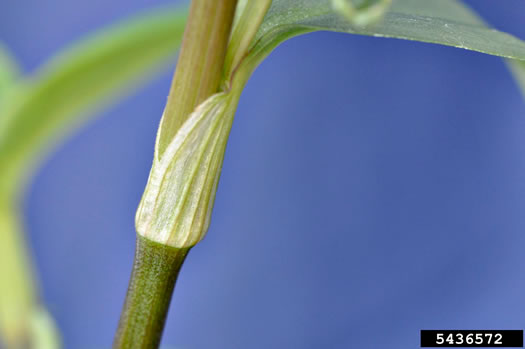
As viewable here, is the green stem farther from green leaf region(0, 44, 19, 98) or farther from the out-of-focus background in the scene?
the out-of-focus background

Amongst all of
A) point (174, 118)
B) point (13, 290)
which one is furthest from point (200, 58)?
point (13, 290)

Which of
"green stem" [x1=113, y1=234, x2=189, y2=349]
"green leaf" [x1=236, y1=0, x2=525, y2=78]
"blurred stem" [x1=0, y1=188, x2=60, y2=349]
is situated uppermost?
"green leaf" [x1=236, y1=0, x2=525, y2=78]

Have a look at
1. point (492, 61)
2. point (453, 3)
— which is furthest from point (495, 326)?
point (453, 3)

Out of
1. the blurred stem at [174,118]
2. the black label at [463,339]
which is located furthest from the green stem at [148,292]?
the black label at [463,339]

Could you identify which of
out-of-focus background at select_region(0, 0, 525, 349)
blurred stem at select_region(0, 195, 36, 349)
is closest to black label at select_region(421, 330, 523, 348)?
out-of-focus background at select_region(0, 0, 525, 349)

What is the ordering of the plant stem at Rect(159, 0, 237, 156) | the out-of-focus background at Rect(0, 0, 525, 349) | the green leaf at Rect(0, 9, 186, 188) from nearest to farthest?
the plant stem at Rect(159, 0, 237, 156)
the green leaf at Rect(0, 9, 186, 188)
the out-of-focus background at Rect(0, 0, 525, 349)

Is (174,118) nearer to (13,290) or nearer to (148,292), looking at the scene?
(148,292)

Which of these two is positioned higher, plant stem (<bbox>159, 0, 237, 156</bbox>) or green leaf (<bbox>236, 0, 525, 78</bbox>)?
green leaf (<bbox>236, 0, 525, 78</bbox>)

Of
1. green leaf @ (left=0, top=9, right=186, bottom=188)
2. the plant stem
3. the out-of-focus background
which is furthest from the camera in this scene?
the out-of-focus background
